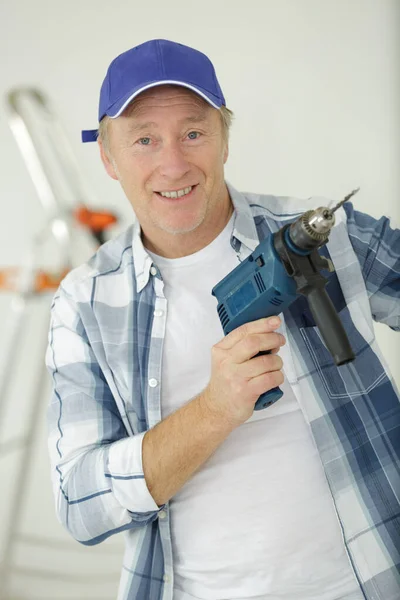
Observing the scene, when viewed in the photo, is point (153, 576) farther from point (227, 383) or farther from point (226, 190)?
point (226, 190)

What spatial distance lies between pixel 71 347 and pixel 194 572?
0.47 metres

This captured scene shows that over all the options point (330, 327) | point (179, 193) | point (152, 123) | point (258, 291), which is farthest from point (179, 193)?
point (330, 327)

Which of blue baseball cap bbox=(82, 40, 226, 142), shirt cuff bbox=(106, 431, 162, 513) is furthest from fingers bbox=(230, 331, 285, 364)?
blue baseball cap bbox=(82, 40, 226, 142)

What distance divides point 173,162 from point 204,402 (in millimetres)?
435

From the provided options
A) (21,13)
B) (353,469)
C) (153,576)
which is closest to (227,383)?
(353,469)

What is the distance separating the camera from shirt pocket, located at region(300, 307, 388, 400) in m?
1.13

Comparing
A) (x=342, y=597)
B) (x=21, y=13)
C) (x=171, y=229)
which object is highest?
(x=21, y=13)

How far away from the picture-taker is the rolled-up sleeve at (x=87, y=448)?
3.56 feet

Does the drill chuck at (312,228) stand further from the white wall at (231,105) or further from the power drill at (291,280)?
the white wall at (231,105)

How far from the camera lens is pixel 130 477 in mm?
1074

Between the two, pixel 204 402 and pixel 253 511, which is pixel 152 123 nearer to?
pixel 204 402

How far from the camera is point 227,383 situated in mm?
991

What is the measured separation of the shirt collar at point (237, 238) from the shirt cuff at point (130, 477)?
12.3 inches

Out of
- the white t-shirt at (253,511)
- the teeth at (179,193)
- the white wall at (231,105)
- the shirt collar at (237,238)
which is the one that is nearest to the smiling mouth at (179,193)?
the teeth at (179,193)
